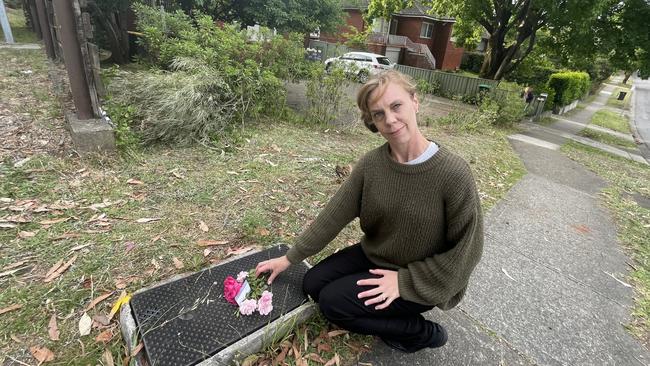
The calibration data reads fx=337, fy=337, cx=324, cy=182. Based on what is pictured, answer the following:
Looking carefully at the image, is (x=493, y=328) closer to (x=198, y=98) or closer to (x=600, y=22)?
(x=198, y=98)

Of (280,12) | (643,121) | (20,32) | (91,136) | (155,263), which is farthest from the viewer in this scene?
(643,121)

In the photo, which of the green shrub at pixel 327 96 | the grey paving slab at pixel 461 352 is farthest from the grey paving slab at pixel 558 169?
the grey paving slab at pixel 461 352

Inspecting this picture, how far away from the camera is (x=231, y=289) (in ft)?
6.51

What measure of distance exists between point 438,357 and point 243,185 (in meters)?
2.38

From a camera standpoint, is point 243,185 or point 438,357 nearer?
point 438,357

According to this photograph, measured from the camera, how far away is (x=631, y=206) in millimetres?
4859

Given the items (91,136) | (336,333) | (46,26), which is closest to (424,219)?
(336,333)

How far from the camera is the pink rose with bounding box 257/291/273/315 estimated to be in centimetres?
190

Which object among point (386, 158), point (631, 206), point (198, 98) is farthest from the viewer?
point (631, 206)

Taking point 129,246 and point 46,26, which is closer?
point 129,246

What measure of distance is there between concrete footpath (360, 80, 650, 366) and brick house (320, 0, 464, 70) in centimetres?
2429

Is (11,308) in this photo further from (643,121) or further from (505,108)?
(643,121)

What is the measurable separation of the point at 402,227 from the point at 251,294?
98 centimetres

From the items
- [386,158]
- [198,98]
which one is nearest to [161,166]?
[198,98]
